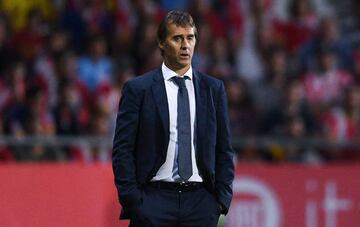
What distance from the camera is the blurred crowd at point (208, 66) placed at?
13.1 m

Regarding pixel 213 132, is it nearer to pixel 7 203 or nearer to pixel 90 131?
pixel 7 203

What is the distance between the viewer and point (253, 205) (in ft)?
40.8

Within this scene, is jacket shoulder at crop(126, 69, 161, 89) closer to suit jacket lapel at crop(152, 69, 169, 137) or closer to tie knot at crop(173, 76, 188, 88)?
suit jacket lapel at crop(152, 69, 169, 137)

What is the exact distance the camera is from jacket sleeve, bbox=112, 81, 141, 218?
7.02m

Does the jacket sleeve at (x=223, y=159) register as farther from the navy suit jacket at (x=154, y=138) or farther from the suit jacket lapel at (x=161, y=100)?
the suit jacket lapel at (x=161, y=100)

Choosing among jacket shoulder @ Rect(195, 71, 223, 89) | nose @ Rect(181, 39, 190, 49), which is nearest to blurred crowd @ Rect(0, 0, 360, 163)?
jacket shoulder @ Rect(195, 71, 223, 89)

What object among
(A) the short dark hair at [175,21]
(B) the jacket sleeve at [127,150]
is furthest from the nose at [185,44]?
(B) the jacket sleeve at [127,150]

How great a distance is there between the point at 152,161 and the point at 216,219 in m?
0.58

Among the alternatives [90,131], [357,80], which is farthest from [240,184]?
[357,80]

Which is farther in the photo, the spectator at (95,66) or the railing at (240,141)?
the spectator at (95,66)

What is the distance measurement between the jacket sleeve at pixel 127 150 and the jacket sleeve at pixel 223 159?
54 cm

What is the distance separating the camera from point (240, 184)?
12398 millimetres

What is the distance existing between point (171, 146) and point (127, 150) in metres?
0.29

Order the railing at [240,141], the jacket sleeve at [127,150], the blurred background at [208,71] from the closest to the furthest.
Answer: the jacket sleeve at [127,150], the railing at [240,141], the blurred background at [208,71]
